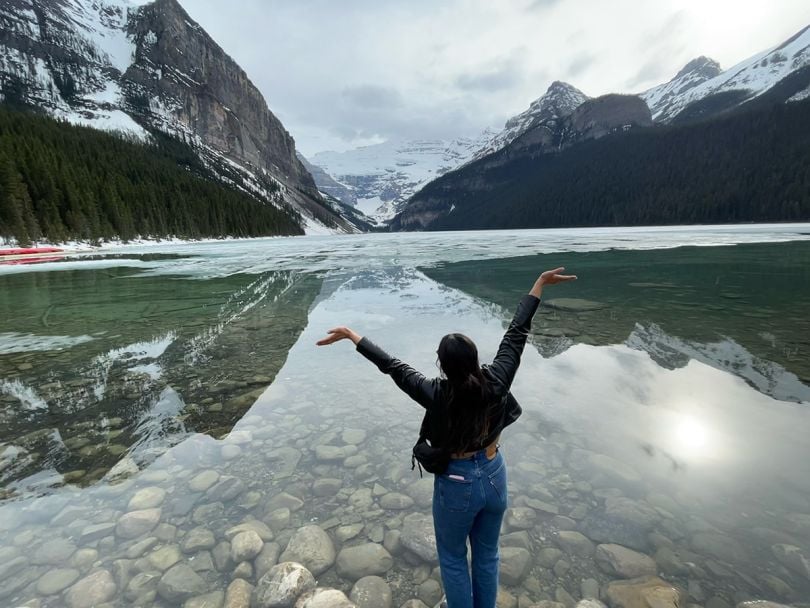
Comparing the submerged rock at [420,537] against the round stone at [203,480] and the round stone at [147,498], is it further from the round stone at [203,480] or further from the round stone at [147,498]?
the round stone at [147,498]

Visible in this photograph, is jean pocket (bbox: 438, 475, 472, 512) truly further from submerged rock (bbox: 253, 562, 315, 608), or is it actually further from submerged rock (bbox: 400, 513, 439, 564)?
submerged rock (bbox: 253, 562, 315, 608)

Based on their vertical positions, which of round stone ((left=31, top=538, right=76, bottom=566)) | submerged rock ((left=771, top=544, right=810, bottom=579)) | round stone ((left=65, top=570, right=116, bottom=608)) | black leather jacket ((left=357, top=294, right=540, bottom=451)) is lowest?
submerged rock ((left=771, top=544, right=810, bottom=579))

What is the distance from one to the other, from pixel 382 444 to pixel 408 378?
12.0 ft

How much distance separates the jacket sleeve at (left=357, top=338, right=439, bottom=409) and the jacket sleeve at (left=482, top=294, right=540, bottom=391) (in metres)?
0.50

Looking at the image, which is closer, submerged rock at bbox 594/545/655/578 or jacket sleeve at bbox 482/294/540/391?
jacket sleeve at bbox 482/294/540/391

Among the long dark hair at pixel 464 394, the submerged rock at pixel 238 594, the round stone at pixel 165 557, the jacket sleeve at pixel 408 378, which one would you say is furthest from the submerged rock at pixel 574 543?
the round stone at pixel 165 557

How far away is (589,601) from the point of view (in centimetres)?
359

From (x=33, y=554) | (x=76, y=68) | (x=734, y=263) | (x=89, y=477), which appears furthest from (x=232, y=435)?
(x=76, y=68)

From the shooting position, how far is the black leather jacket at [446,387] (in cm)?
301

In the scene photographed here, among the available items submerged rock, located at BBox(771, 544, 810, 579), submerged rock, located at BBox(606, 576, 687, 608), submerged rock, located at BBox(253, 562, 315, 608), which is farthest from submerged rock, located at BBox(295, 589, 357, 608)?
submerged rock, located at BBox(771, 544, 810, 579)

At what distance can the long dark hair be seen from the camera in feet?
9.12

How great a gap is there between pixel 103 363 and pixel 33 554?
7303mm

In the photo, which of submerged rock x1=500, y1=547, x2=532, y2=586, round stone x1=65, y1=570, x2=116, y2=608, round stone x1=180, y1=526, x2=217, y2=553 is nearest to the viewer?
round stone x1=65, y1=570, x2=116, y2=608

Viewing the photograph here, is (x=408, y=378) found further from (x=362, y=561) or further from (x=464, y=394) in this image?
(x=362, y=561)
